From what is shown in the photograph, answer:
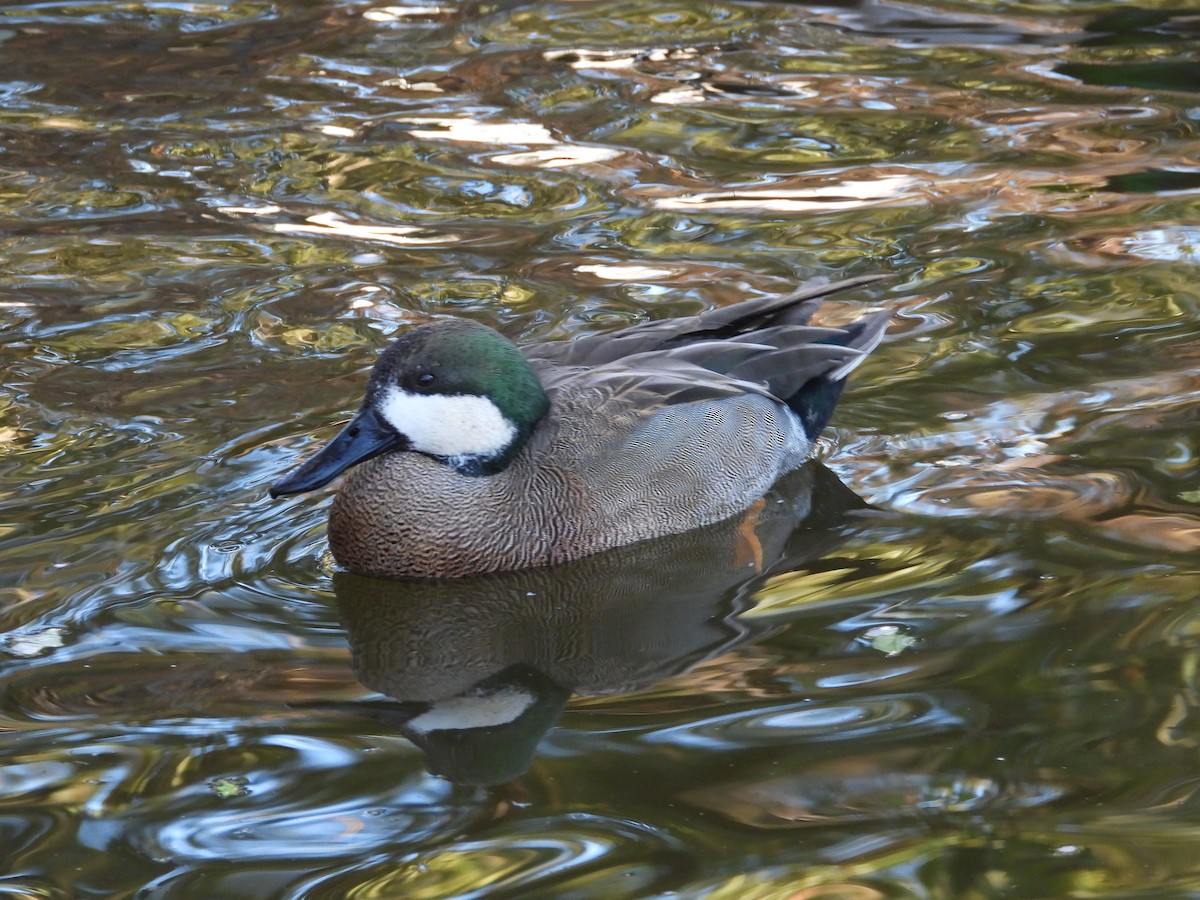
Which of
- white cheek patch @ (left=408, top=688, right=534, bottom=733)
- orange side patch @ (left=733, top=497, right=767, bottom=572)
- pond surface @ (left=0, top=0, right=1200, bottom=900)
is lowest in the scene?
orange side patch @ (left=733, top=497, right=767, bottom=572)

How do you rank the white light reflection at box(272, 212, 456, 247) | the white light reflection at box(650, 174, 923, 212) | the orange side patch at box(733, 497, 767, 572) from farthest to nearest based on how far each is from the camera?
the white light reflection at box(650, 174, 923, 212) → the white light reflection at box(272, 212, 456, 247) → the orange side patch at box(733, 497, 767, 572)

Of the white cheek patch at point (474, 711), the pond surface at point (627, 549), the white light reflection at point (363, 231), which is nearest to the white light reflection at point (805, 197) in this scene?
the pond surface at point (627, 549)

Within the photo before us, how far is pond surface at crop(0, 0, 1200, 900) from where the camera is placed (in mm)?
3924

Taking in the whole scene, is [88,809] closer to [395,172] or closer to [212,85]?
[395,172]

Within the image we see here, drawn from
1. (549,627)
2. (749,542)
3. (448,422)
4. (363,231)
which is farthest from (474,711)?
(363,231)

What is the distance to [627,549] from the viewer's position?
5.70 metres

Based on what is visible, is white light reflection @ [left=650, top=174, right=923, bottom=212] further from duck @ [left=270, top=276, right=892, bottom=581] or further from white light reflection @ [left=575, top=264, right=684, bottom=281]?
Result: duck @ [left=270, top=276, right=892, bottom=581]

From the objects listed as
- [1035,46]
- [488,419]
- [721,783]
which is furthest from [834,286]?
[1035,46]

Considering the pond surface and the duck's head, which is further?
the duck's head

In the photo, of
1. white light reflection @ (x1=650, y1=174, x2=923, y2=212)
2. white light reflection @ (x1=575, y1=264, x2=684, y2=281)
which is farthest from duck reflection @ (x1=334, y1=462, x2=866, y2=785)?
white light reflection @ (x1=650, y1=174, x2=923, y2=212)

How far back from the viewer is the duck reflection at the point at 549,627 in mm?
4547

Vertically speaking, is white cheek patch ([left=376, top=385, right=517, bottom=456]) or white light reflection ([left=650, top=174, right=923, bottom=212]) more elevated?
white light reflection ([left=650, top=174, right=923, bottom=212])

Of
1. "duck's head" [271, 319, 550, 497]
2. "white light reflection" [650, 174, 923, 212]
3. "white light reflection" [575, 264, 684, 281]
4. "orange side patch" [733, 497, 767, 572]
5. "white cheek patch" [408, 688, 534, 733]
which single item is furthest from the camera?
"white light reflection" [650, 174, 923, 212]

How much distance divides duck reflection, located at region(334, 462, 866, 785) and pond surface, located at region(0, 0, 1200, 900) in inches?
0.7
